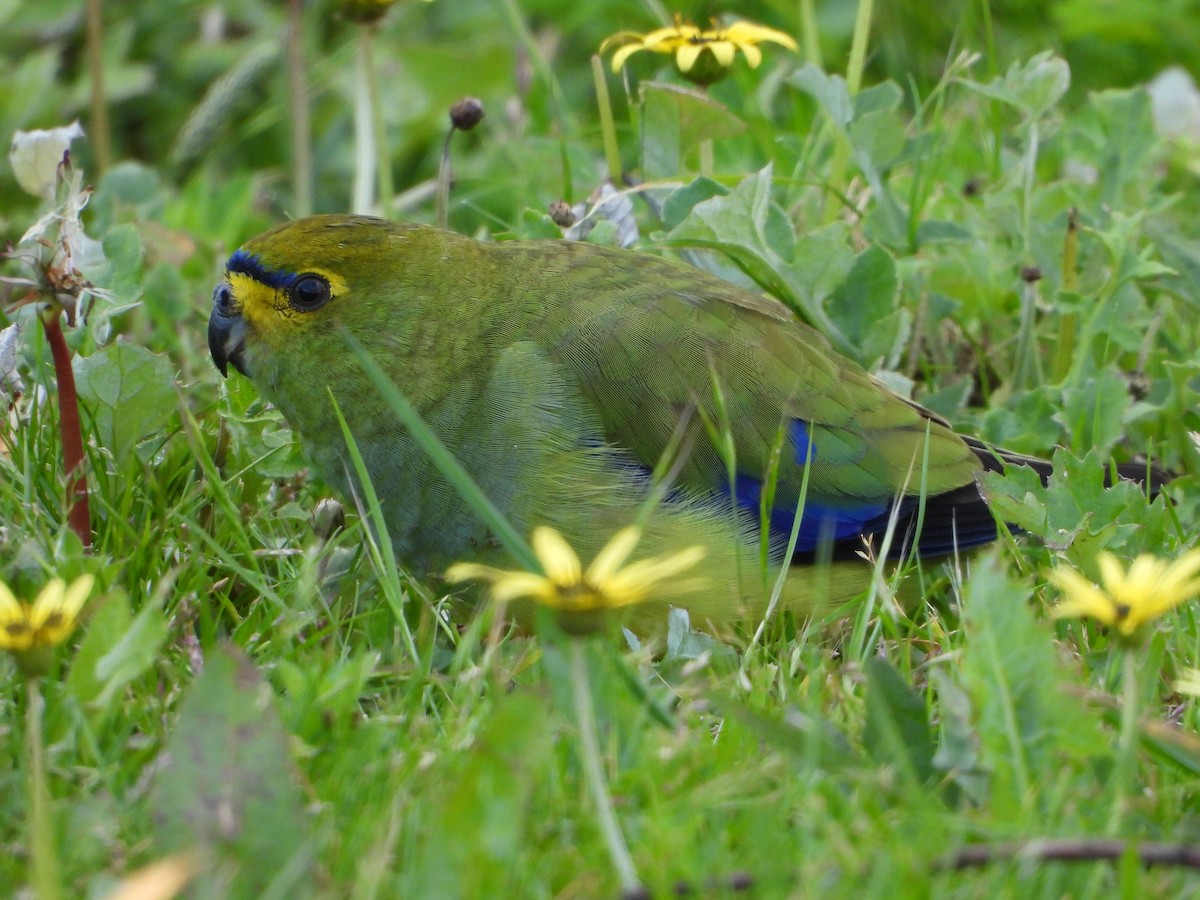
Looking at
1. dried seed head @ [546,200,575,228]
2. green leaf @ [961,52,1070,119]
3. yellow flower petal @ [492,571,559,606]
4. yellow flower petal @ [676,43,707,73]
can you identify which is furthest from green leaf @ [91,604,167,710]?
green leaf @ [961,52,1070,119]

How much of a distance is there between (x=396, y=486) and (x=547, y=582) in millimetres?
1292

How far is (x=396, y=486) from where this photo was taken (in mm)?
3029

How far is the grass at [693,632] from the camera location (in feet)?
6.07

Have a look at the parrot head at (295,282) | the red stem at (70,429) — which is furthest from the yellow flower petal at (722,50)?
the red stem at (70,429)

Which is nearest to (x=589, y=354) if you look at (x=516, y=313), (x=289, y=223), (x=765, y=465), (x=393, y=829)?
(x=516, y=313)

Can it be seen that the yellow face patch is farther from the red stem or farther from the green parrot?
the red stem

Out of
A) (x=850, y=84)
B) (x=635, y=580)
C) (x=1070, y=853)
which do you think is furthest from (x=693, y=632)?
(x=850, y=84)

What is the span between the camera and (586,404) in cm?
305

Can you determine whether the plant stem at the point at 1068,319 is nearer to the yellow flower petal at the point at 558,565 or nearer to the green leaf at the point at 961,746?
the green leaf at the point at 961,746

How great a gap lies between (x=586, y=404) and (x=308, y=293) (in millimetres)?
638

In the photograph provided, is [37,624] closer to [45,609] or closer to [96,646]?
[45,609]

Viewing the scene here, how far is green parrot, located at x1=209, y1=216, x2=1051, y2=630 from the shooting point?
118 inches

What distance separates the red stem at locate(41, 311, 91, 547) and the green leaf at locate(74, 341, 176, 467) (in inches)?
Answer: 6.6

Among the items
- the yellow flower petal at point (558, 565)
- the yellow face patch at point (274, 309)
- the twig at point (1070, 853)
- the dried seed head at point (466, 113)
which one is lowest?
the twig at point (1070, 853)
